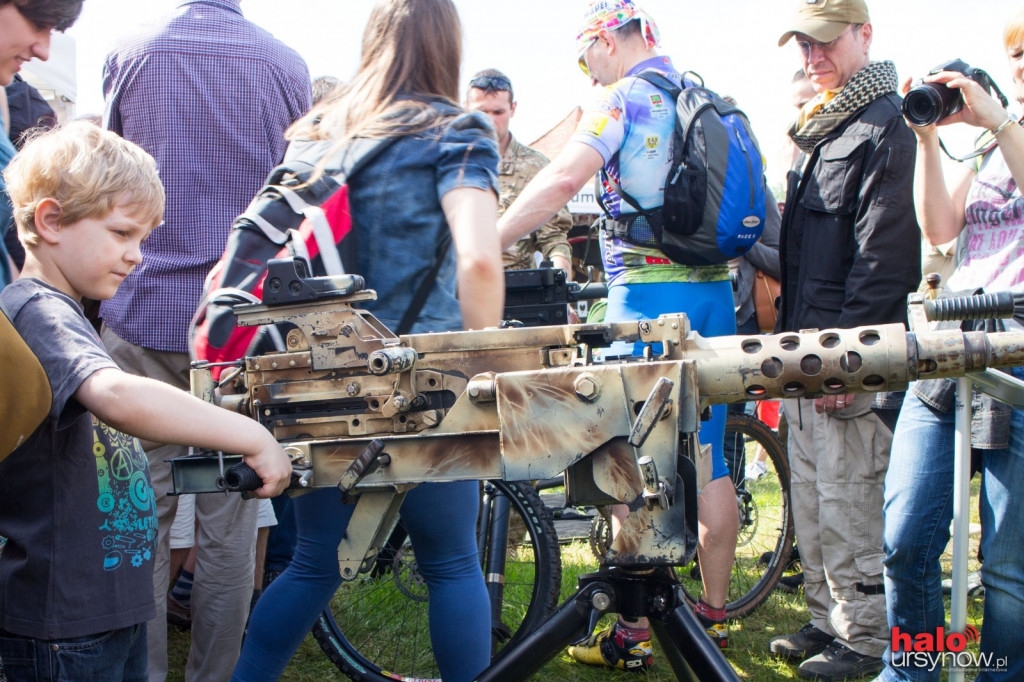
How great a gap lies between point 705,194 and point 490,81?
2.58 metres

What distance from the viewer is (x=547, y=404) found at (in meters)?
2.08

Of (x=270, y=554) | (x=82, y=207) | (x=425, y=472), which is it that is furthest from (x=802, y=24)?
(x=270, y=554)

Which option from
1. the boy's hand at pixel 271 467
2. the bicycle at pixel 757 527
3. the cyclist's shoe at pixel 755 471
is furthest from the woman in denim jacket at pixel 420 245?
the cyclist's shoe at pixel 755 471

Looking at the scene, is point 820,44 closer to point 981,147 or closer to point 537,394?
point 981,147

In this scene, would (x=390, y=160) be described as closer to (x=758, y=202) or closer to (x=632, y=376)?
(x=632, y=376)

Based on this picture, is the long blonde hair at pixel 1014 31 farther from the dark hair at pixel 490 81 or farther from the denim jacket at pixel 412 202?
the dark hair at pixel 490 81

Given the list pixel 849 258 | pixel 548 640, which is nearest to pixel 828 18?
pixel 849 258

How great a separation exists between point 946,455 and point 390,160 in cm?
191

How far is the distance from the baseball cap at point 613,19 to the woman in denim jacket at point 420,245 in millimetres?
1328

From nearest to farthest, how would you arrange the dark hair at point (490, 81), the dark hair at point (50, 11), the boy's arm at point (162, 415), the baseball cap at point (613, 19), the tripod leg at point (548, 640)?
the boy's arm at point (162, 415)
the dark hair at point (50, 11)
the tripod leg at point (548, 640)
the baseball cap at point (613, 19)
the dark hair at point (490, 81)

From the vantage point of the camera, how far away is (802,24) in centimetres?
361

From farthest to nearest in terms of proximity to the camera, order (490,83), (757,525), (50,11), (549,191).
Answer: (490,83) < (757,525) < (549,191) < (50,11)

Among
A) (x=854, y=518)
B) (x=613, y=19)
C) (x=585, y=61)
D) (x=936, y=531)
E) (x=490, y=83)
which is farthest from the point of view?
(x=490, y=83)

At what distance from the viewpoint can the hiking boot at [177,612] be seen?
4.13 meters
